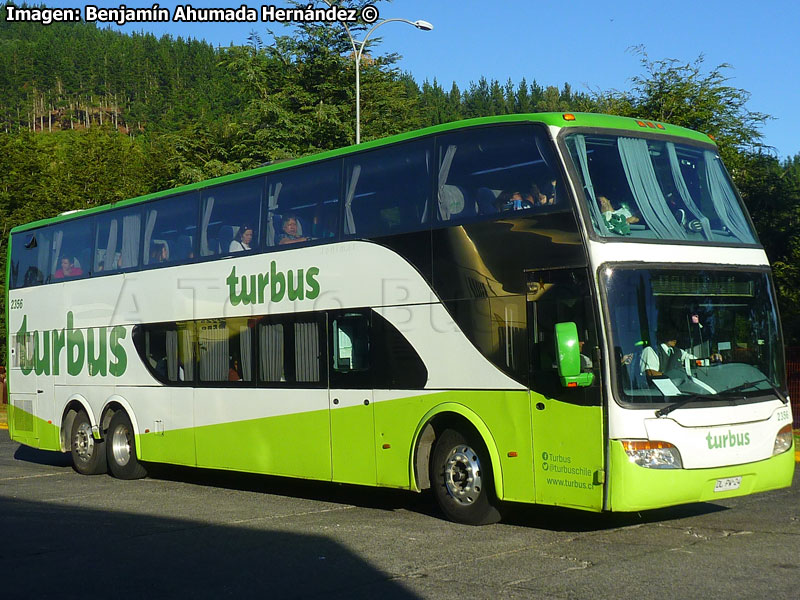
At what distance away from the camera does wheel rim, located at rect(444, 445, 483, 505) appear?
10.4 meters

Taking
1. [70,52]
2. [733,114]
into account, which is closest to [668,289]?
[733,114]

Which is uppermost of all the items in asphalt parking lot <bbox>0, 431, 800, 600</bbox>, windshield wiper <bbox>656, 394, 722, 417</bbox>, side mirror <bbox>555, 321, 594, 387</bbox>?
side mirror <bbox>555, 321, 594, 387</bbox>

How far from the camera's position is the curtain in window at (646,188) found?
9711mm

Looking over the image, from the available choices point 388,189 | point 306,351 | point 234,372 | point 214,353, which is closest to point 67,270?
point 214,353

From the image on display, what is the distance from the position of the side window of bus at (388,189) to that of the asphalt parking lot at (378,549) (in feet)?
10.5

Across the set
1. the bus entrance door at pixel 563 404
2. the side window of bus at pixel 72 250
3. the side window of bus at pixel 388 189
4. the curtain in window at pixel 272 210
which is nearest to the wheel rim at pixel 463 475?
the bus entrance door at pixel 563 404

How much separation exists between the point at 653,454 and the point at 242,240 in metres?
6.65

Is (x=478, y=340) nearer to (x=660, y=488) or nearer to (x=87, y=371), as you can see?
(x=660, y=488)

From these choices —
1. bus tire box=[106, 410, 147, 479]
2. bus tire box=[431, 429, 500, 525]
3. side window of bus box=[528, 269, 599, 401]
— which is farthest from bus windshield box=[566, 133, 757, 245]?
bus tire box=[106, 410, 147, 479]

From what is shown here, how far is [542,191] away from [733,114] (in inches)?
898

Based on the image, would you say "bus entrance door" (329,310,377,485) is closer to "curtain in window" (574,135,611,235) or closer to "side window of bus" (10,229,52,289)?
"curtain in window" (574,135,611,235)

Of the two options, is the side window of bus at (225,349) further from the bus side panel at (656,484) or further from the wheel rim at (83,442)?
the bus side panel at (656,484)

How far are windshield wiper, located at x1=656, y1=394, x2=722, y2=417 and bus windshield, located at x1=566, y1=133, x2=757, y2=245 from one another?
4.81 ft

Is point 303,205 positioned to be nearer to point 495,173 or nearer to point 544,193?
point 495,173
